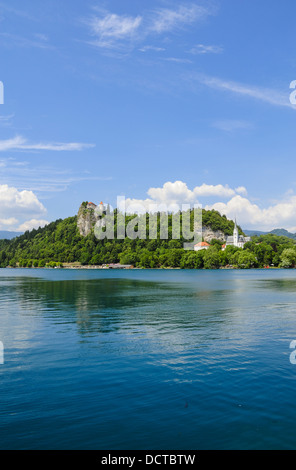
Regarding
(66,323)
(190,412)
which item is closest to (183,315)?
(66,323)

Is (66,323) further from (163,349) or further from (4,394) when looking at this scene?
(4,394)

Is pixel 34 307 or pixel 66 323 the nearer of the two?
pixel 66 323

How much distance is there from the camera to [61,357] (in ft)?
71.9

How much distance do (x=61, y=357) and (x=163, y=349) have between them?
6430 mm

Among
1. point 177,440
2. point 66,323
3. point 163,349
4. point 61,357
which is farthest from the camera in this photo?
point 66,323

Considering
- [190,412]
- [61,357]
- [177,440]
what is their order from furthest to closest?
[61,357], [190,412], [177,440]

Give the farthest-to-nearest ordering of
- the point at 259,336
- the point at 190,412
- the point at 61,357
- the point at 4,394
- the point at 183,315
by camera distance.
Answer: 1. the point at 183,315
2. the point at 259,336
3. the point at 61,357
4. the point at 4,394
5. the point at 190,412

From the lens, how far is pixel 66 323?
34.0 m
